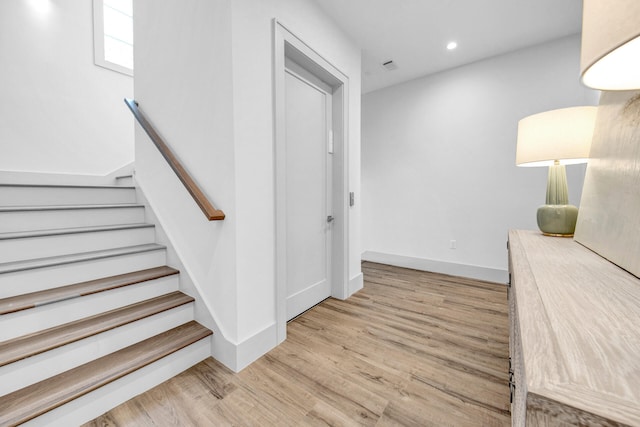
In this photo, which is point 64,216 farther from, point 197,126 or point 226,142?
point 226,142

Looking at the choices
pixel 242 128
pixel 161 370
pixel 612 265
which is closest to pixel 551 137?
pixel 612 265

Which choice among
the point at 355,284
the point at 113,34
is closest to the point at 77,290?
the point at 355,284

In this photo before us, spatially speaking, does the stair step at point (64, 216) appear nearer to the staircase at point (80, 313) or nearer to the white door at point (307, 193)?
the staircase at point (80, 313)

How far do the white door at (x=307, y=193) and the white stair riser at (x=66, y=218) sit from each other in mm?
1389

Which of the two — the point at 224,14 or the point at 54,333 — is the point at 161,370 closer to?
the point at 54,333

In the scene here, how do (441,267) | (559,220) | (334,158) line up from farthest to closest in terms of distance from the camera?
(441,267) → (334,158) → (559,220)

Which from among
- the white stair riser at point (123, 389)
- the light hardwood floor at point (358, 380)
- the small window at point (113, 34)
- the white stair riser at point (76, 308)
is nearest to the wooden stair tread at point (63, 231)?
the white stair riser at point (76, 308)

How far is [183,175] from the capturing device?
66.3 inches

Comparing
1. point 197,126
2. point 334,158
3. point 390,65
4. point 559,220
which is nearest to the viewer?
point 559,220

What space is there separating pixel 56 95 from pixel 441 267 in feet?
15.9

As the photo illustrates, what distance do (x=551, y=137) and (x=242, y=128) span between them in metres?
1.77

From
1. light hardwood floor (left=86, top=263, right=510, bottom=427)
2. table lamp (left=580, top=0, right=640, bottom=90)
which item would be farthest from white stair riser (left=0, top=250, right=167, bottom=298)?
table lamp (left=580, top=0, right=640, bottom=90)

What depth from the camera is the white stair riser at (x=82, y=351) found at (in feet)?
3.84

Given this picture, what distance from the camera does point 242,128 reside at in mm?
1546
